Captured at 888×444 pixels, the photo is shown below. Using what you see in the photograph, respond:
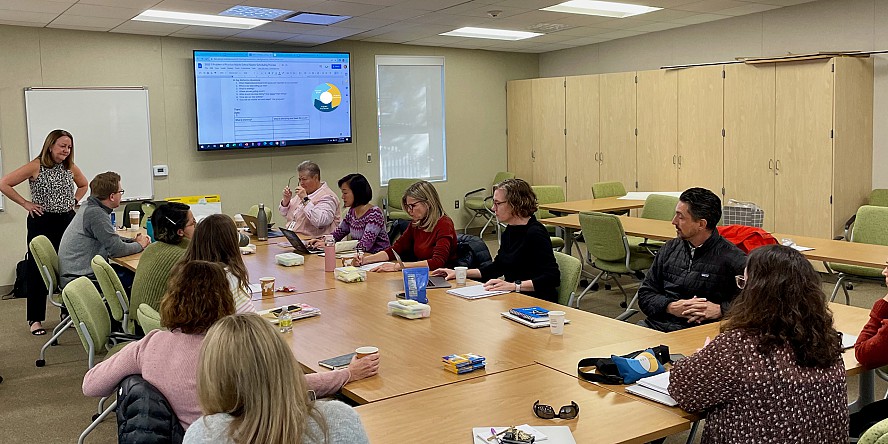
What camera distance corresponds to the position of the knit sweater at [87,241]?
5820mm

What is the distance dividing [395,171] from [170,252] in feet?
23.0

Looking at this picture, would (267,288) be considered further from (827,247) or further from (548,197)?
(548,197)

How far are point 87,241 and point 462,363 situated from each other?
397cm

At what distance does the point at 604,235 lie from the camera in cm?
680

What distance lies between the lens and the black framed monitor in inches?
366

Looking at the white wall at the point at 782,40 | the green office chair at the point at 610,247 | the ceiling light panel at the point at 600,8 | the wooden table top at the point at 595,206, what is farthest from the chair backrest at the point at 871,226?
the ceiling light panel at the point at 600,8

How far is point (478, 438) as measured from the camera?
2328mm

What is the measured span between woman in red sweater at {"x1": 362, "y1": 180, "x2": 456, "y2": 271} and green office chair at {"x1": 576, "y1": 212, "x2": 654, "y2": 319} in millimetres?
1772

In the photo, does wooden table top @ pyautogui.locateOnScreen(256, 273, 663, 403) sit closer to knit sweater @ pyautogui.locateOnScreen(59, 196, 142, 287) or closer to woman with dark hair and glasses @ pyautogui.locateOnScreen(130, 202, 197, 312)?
woman with dark hair and glasses @ pyautogui.locateOnScreen(130, 202, 197, 312)

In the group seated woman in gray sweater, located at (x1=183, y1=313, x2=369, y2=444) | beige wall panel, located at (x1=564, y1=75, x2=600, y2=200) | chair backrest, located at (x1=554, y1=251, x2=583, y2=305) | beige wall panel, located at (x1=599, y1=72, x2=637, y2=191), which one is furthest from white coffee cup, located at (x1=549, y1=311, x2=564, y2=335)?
beige wall panel, located at (x1=564, y1=75, x2=600, y2=200)

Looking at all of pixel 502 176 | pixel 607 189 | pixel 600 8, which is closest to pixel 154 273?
pixel 600 8

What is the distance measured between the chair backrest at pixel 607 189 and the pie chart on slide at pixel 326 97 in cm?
342

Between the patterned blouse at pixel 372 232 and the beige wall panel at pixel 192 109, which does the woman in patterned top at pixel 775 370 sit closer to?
the patterned blouse at pixel 372 232

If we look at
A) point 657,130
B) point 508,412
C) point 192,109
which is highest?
point 192,109
